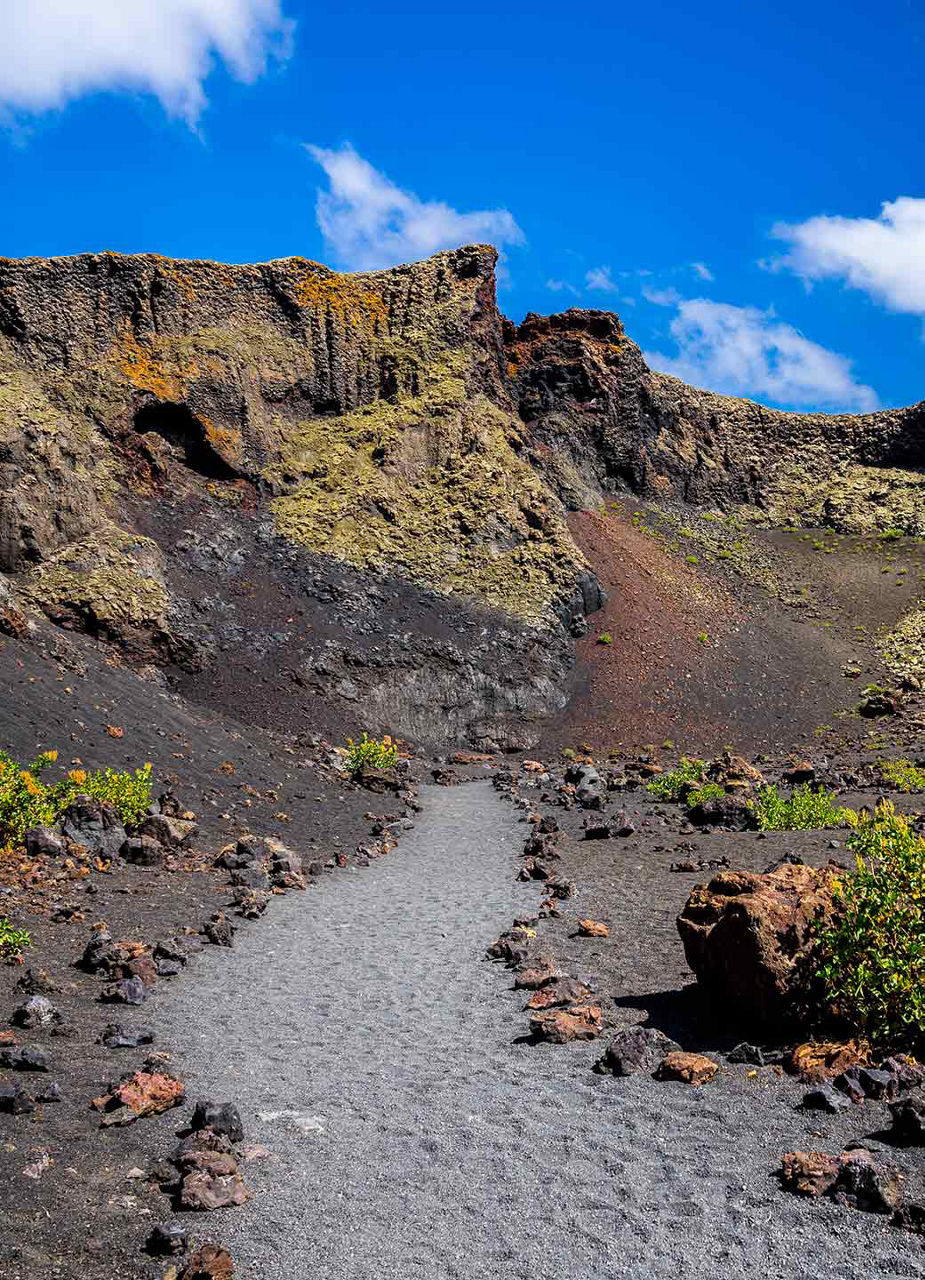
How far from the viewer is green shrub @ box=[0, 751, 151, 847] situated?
1223 cm

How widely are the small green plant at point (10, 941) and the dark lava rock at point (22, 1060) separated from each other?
2.54 meters

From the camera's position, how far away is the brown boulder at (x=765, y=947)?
6.62 m

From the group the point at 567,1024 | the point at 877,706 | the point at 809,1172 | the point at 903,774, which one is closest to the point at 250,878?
the point at 567,1024

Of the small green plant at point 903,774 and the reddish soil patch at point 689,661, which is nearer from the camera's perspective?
the small green plant at point 903,774

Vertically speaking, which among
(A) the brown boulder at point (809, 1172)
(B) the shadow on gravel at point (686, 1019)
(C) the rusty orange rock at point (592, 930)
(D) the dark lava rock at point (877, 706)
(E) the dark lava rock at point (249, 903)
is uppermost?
(D) the dark lava rock at point (877, 706)

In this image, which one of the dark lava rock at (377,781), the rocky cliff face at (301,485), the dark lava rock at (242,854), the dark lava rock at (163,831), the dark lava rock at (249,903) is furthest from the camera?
the rocky cliff face at (301,485)

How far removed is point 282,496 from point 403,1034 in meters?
33.4

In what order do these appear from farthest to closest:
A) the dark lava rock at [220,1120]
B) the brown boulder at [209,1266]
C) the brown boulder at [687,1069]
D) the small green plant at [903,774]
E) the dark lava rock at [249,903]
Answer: the small green plant at [903,774]
the dark lava rock at [249,903]
the brown boulder at [687,1069]
the dark lava rock at [220,1120]
the brown boulder at [209,1266]

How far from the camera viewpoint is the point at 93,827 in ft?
43.8

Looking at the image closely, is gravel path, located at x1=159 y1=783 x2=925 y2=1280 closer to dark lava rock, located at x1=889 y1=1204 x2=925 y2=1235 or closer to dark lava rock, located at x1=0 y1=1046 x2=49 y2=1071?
dark lava rock, located at x1=889 y1=1204 x2=925 y2=1235

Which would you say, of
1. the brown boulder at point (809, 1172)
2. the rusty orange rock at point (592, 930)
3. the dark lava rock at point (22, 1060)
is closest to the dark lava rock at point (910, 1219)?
the brown boulder at point (809, 1172)

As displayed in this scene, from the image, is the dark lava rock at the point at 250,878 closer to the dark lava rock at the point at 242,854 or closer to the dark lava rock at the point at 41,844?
the dark lava rock at the point at 242,854

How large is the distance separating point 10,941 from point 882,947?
7.89 m

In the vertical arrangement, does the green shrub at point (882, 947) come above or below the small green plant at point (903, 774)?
below
